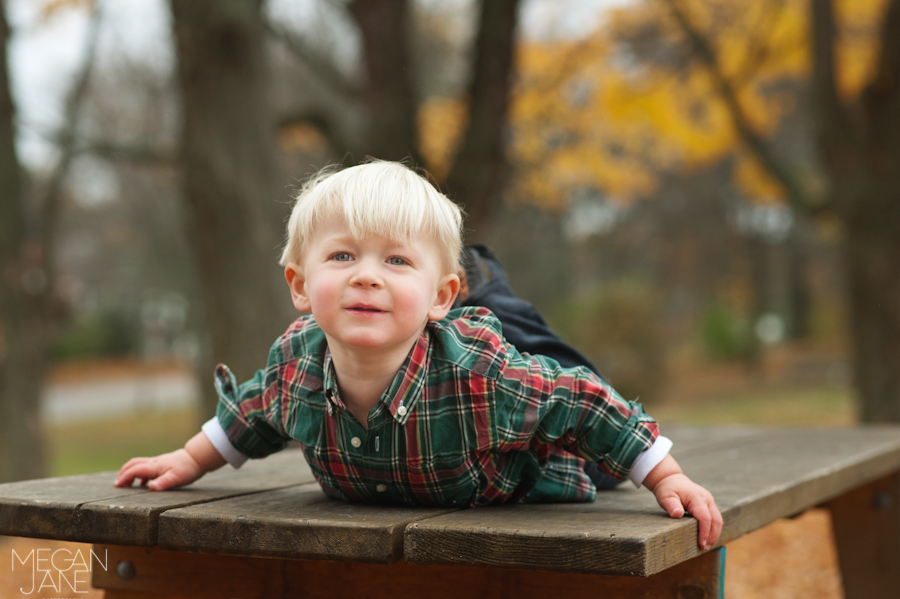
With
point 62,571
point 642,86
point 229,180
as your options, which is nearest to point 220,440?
point 62,571

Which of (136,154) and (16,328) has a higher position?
(136,154)

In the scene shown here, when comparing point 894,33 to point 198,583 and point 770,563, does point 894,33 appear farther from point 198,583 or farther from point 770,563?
point 198,583

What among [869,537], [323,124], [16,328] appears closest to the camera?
[869,537]

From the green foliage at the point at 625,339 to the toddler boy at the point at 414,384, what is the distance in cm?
1035

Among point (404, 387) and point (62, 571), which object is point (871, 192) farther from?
point (404, 387)

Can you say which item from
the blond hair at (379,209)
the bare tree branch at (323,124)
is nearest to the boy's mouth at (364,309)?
the blond hair at (379,209)

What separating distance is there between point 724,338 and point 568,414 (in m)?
15.4

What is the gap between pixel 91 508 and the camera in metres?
1.59

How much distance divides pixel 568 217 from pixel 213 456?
60.2 feet

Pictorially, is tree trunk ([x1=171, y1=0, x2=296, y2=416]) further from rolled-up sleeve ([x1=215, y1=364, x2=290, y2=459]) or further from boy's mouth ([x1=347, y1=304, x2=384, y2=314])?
boy's mouth ([x1=347, y1=304, x2=384, y2=314])

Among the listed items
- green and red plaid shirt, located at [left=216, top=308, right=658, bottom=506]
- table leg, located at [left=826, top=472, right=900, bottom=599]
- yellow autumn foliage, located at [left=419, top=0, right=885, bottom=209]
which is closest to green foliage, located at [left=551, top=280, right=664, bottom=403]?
yellow autumn foliage, located at [left=419, top=0, right=885, bottom=209]

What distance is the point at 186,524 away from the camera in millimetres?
1522

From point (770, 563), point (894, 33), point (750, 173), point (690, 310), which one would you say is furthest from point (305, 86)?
point (690, 310)

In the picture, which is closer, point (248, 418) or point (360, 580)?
Answer: point (360, 580)
